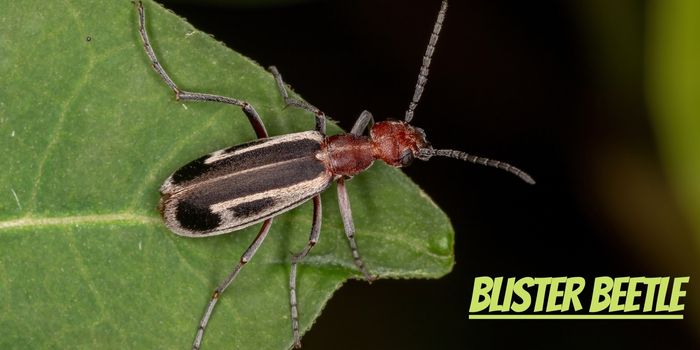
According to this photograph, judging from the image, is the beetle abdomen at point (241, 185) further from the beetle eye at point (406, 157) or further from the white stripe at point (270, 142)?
the beetle eye at point (406, 157)

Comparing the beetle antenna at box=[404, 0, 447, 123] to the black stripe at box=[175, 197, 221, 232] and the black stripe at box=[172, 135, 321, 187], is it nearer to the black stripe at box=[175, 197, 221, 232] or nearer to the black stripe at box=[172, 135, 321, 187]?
the black stripe at box=[172, 135, 321, 187]

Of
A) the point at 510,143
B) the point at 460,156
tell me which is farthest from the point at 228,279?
the point at 510,143

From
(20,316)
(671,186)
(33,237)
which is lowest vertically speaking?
(20,316)

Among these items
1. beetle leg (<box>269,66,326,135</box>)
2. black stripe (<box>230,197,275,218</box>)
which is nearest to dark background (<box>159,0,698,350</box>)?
beetle leg (<box>269,66,326,135</box>)

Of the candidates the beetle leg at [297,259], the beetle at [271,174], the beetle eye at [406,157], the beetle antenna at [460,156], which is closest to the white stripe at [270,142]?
the beetle at [271,174]

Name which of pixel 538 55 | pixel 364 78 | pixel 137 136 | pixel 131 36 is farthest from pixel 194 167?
pixel 538 55

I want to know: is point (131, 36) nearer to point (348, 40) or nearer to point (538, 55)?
point (348, 40)

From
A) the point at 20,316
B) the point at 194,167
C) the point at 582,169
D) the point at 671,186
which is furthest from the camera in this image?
the point at 582,169
